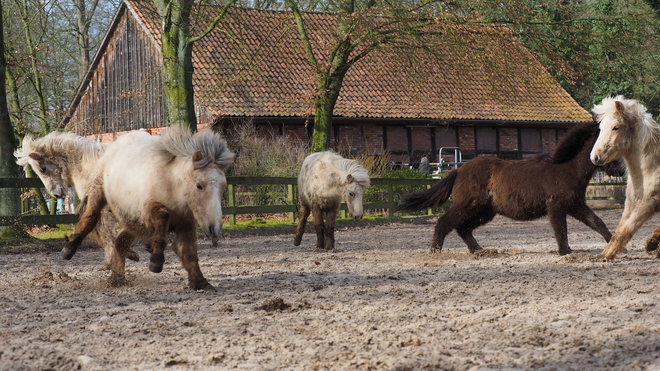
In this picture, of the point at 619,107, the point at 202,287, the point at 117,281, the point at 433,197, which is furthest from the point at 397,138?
the point at 202,287

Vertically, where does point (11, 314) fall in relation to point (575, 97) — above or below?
below

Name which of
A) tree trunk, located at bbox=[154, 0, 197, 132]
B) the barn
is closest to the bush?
the barn

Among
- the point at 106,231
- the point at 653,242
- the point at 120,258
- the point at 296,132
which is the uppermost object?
the point at 296,132

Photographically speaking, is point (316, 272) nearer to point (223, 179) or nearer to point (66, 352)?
point (223, 179)

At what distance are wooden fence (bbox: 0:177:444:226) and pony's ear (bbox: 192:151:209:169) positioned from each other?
7539mm

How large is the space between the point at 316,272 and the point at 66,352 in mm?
4342

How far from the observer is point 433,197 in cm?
1115

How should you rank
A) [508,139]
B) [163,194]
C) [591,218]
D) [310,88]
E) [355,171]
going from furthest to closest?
[508,139] → [310,88] → [355,171] → [591,218] → [163,194]

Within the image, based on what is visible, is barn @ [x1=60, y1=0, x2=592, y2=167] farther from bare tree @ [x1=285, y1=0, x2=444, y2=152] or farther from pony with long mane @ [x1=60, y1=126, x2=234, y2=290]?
pony with long mane @ [x1=60, y1=126, x2=234, y2=290]

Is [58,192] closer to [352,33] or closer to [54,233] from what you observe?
[54,233]

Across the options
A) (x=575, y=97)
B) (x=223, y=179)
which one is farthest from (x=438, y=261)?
(x=575, y=97)

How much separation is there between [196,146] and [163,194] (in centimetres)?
55

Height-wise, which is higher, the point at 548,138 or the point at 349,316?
the point at 548,138

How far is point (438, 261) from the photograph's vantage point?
32.2ft
